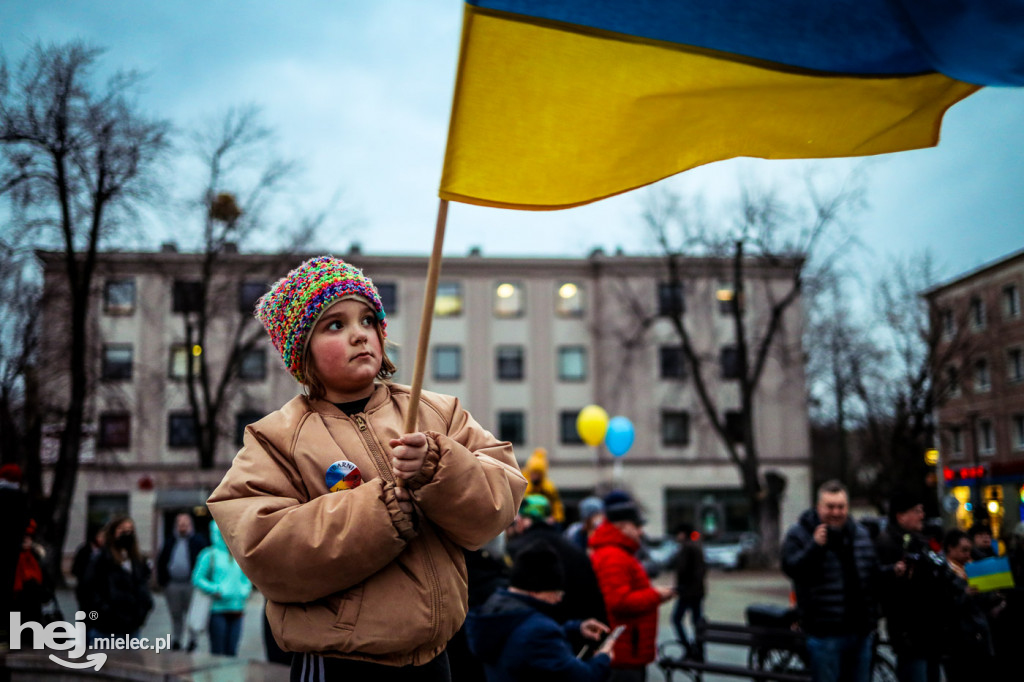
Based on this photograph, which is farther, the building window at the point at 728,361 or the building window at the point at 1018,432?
the building window at the point at 728,361

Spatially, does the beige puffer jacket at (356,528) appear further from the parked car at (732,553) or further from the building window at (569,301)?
the building window at (569,301)

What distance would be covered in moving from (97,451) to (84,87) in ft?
88.5

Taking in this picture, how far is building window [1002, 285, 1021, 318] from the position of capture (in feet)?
106

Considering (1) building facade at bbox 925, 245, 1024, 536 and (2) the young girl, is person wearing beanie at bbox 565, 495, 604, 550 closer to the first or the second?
(2) the young girl

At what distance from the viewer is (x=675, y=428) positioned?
45.5 meters

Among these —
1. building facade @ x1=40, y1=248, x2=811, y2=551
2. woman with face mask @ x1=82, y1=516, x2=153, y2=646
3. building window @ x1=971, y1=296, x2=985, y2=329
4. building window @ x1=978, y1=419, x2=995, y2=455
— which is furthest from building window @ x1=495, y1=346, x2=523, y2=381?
woman with face mask @ x1=82, y1=516, x2=153, y2=646

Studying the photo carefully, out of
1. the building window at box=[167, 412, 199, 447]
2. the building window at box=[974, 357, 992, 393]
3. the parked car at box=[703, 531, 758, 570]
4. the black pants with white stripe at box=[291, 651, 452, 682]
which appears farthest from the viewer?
the building window at box=[167, 412, 199, 447]

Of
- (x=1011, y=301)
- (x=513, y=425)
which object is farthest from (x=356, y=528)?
(x=513, y=425)

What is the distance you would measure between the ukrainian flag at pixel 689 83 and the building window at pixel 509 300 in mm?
42990

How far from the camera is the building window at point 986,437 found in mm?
39406

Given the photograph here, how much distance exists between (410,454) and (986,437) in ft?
148

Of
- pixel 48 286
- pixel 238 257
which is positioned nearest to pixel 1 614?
pixel 48 286

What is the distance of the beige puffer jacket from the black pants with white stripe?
0.04 m

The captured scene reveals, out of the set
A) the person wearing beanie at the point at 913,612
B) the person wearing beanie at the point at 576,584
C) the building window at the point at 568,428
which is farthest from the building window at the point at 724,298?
the person wearing beanie at the point at 576,584
